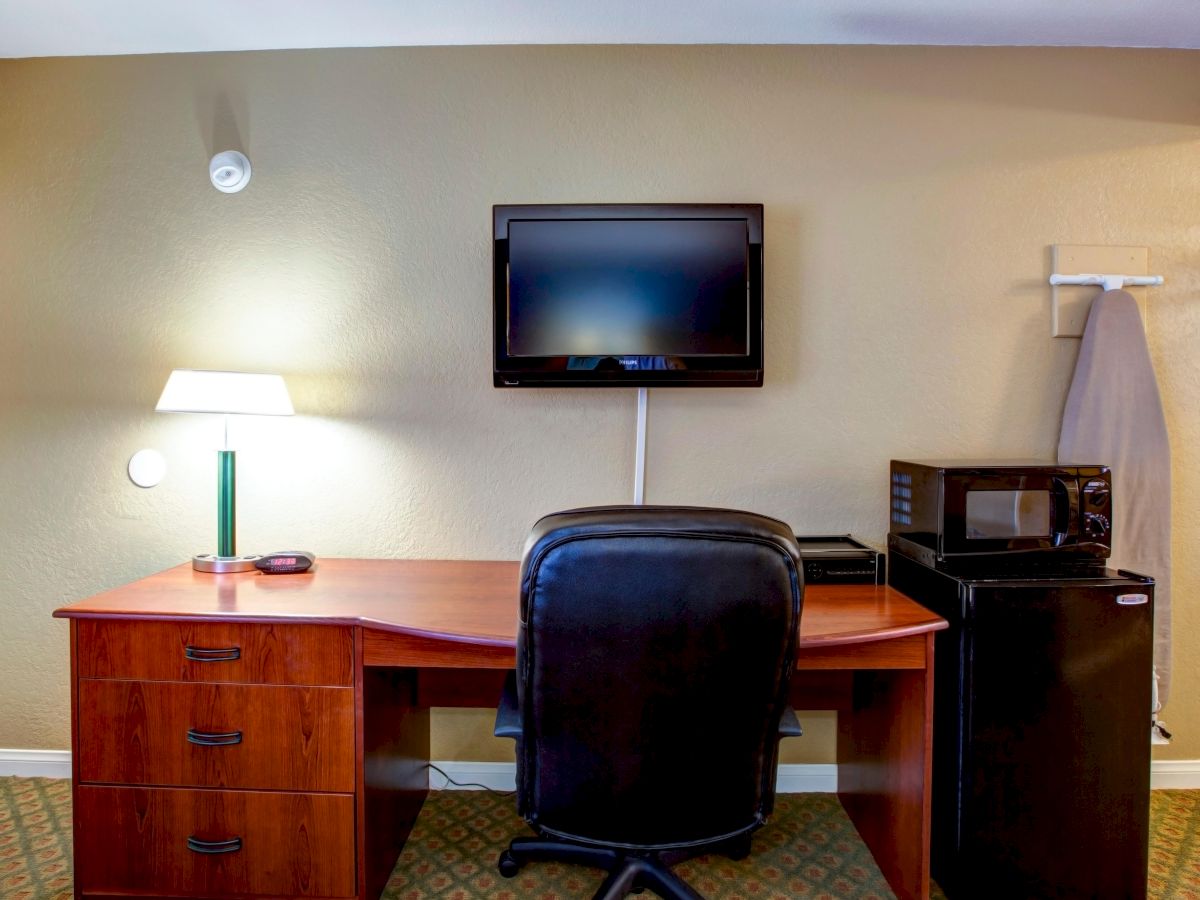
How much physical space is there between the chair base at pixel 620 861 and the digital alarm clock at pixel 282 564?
959 millimetres

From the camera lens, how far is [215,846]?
1.54 m

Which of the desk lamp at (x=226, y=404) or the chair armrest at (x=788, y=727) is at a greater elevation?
the desk lamp at (x=226, y=404)

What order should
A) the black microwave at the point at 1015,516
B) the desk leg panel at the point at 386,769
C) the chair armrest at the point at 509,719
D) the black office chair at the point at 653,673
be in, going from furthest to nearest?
the black microwave at the point at 1015,516 → the desk leg panel at the point at 386,769 → the chair armrest at the point at 509,719 → the black office chair at the point at 653,673

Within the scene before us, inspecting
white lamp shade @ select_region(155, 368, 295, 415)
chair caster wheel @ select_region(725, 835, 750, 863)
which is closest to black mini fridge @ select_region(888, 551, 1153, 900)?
chair caster wheel @ select_region(725, 835, 750, 863)

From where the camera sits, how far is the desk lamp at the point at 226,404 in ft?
5.97

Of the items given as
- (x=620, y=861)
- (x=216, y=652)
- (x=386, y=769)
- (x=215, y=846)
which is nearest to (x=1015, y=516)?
(x=620, y=861)

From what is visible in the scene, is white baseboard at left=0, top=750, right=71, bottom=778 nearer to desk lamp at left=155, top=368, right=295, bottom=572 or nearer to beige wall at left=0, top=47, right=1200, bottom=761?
beige wall at left=0, top=47, right=1200, bottom=761

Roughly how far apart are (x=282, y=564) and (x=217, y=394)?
0.51 m

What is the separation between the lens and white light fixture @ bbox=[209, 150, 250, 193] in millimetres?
2064

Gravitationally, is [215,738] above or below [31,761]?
above

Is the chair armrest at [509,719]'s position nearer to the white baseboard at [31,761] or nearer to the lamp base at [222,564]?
the lamp base at [222,564]

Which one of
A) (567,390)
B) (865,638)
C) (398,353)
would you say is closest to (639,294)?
(567,390)

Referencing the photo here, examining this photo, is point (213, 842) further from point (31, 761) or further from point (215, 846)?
point (31, 761)

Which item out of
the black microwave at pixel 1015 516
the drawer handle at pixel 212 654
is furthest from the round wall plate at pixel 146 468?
the black microwave at pixel 1015 516
